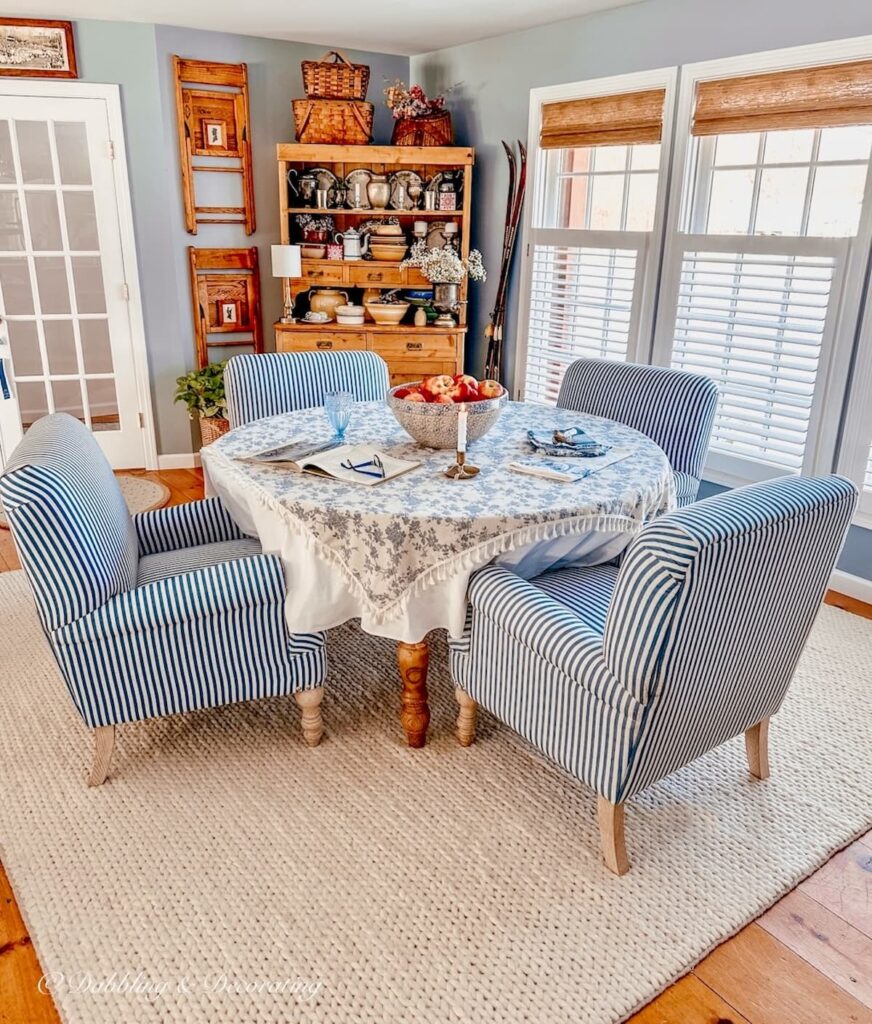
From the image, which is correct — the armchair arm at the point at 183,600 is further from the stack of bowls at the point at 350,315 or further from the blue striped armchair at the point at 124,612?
the stack of bowls at the point at 350,315

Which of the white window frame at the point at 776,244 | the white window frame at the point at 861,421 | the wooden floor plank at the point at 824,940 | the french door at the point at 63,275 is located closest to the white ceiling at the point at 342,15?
the french door at the point at 63,275

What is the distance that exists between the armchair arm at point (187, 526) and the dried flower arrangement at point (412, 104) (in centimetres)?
284

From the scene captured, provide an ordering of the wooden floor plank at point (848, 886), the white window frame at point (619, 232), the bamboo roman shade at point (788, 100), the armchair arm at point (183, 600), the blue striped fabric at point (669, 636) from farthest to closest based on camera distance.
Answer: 1. the white window frame at point (619, 232)
2. the bamboo roman shade at point (788, 100)
3. the armchair arm at point (183, 600)
4. the wooden floor plank at point (848, 886)
5. the blue striped fabric at point (669, 636)

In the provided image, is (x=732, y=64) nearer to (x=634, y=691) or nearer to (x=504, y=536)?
(x=504, y=536)

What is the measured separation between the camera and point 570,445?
2.52 m

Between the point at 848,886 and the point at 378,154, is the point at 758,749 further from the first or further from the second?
the point at 378,154

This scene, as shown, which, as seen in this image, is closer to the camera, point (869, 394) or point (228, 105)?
point (869, 394)

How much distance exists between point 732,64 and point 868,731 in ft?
8.47

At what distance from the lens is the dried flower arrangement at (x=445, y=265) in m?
4.41

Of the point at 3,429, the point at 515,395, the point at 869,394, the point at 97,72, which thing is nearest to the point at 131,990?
the point at 869,394

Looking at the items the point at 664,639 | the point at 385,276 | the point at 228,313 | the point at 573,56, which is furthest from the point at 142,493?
the point at 664,639

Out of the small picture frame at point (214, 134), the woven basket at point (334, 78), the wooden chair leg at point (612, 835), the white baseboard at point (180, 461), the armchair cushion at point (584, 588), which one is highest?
the woven basket at point (334, 78)

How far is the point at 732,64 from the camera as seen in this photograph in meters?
3.22

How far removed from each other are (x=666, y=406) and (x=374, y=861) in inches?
78.9
